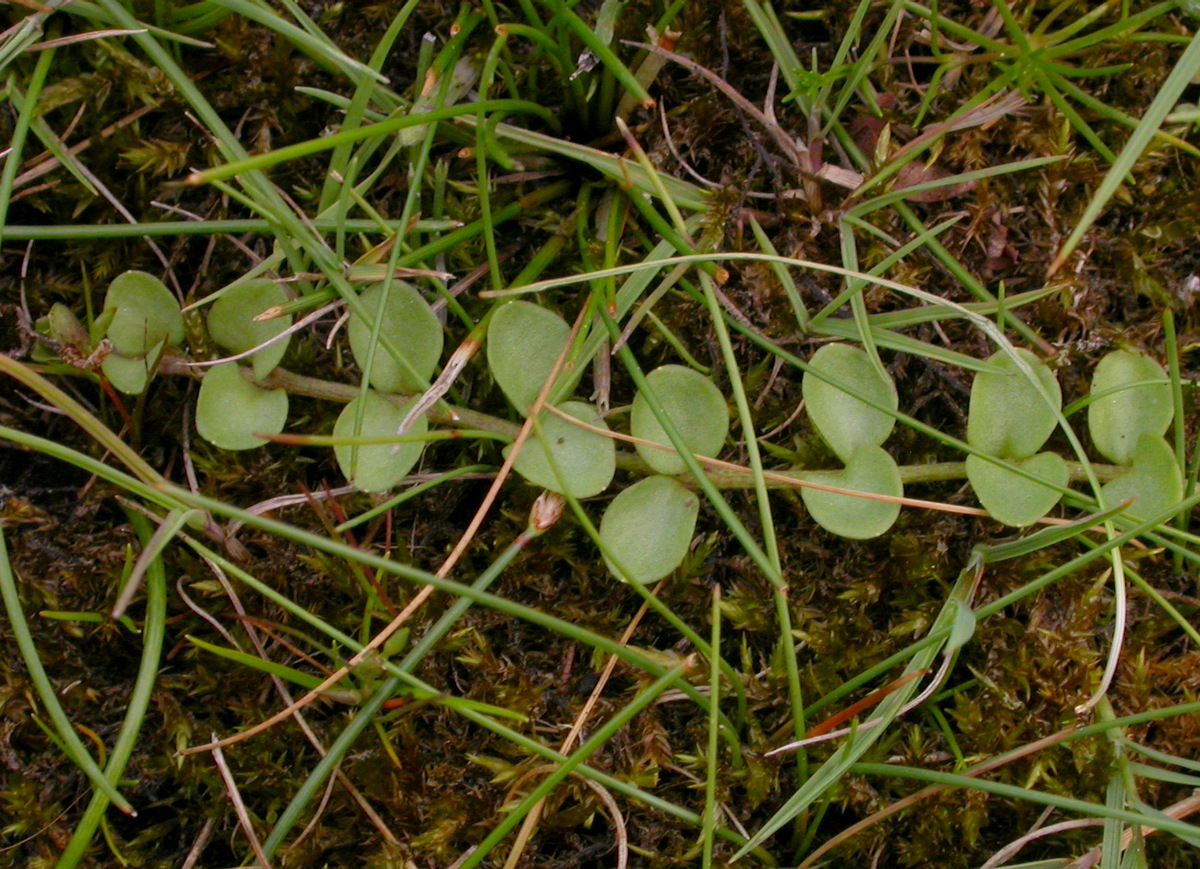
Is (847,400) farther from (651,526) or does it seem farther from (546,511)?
(546,511)

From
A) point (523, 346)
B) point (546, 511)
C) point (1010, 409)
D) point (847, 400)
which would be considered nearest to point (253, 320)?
point (523, 346)

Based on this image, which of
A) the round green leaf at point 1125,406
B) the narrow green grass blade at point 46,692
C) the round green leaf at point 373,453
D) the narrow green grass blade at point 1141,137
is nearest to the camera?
the narrow green grass blade at point 1141,137

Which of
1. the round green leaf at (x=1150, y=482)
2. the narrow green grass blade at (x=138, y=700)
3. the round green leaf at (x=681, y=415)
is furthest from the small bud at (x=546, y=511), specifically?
the round green leaf at (x=1150, y=482)

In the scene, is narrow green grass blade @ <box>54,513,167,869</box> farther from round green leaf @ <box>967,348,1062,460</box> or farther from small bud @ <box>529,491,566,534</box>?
round green leaf @ <box>967,348,1062,460</box>

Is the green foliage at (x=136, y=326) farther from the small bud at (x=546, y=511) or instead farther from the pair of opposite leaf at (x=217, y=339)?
the small bud at (x=546, y=511)

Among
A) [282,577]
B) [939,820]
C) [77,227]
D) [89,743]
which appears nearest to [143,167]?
[77,227]

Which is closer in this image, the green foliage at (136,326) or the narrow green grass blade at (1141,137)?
the narrow green grass blade at (1141,137)
